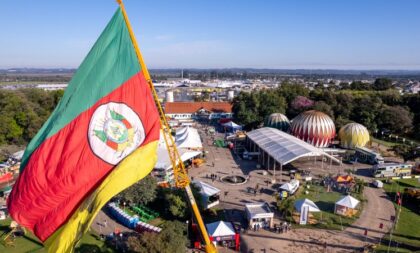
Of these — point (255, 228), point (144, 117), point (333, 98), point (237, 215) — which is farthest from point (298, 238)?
point (333, 98)

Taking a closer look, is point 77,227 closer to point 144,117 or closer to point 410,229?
point 144,117

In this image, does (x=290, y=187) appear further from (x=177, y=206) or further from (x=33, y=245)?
(x=33, y=245)

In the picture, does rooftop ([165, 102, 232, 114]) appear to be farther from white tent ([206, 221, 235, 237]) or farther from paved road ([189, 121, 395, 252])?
white tent ([206, 221, 235, 237])

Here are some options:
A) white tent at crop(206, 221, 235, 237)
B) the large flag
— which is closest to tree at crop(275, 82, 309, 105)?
white tent at crop(206, 221, 235, 237)

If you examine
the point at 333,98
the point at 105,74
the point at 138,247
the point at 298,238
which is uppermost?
the point at 105,74

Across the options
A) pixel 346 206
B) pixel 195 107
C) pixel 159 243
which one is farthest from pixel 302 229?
pixel 195 107
